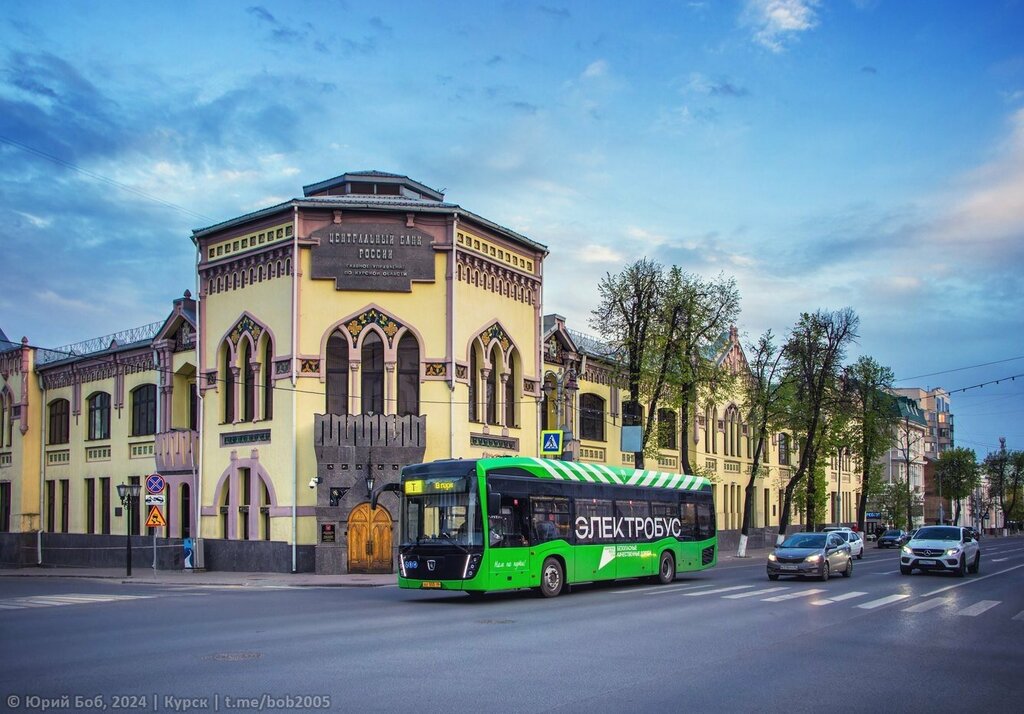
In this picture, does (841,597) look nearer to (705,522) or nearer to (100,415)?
(705,522)

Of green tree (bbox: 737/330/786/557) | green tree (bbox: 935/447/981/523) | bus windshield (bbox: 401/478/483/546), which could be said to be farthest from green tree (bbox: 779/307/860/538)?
green tree (bbox: 935/447/981/523)

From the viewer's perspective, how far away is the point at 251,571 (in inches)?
1367

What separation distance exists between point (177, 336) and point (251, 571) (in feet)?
36.9

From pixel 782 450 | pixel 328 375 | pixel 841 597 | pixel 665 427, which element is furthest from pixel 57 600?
pixel 782 450

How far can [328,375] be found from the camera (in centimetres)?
3481

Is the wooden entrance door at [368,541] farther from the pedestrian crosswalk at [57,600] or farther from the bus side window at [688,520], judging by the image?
the bus side window at [688,520]

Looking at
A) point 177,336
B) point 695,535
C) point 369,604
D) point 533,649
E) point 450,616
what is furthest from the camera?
point 177,336

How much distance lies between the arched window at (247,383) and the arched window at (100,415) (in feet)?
37.8

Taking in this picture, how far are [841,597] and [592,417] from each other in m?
25.3

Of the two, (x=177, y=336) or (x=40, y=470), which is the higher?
(x=177, y=336)

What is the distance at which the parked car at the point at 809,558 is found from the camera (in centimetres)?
2819

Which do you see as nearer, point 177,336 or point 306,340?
point 306,340

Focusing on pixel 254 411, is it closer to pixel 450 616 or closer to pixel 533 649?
pixel 450 616

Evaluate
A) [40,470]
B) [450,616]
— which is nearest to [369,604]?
[450,616]
